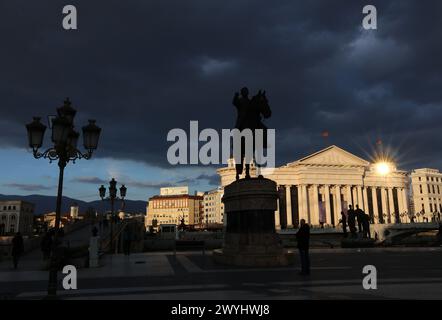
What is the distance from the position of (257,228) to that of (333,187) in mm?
112277

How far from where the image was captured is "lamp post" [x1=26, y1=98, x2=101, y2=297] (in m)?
8.85

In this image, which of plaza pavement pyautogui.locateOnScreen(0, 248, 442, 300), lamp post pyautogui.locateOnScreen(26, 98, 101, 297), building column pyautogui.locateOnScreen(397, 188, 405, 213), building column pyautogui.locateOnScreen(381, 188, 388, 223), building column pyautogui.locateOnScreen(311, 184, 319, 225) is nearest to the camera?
plaza pavement pyautogui.locateOnScreen(0, 248, 442, 300)

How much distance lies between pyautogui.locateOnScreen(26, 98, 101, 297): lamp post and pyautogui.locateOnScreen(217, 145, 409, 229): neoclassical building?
3932 inches

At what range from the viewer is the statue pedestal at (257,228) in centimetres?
1401

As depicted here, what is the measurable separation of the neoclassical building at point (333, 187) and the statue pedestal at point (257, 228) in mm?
96200

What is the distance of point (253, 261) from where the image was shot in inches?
547

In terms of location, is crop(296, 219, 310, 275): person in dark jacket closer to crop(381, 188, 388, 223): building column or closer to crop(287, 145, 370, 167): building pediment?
crop(287, 145, 370, 167): building pediment

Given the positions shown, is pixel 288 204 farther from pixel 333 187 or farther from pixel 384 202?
pixel 384 202

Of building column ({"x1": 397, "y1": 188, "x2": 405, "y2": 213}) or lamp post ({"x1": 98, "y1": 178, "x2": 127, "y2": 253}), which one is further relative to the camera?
building column ({"x1": 397, "y1": 188, "x2": 405, "y2": 213})

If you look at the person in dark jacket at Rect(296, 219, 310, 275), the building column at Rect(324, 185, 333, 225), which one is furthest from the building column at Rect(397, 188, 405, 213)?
the person in dark jacket at Rect(296, 219, 310, 275)

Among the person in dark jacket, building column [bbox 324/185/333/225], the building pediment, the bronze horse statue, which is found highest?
the building pediment

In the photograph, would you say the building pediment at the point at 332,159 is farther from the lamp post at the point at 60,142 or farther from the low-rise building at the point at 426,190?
the lamp post at the point at 60,142

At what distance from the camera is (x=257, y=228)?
46.3ft
